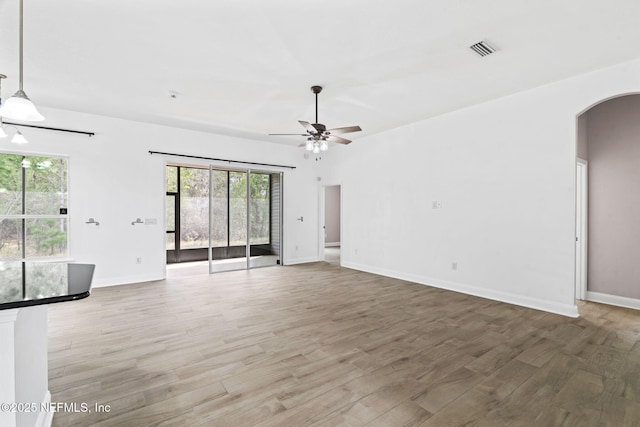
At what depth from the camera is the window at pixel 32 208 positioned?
15.3ft

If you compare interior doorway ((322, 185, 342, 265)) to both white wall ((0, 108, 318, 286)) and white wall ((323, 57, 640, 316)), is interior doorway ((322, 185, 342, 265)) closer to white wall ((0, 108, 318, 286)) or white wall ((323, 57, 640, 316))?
white wall ((323, 57, 640, 316))

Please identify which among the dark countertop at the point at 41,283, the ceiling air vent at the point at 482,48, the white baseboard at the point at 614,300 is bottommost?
the white baseboard at the point at 614,300

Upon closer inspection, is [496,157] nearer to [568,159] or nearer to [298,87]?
[568,159]

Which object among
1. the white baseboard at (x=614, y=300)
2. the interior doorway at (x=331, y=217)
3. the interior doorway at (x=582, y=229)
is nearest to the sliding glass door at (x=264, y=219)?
the interior doorway at (x=331, y=217)

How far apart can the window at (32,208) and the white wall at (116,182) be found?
156 mm

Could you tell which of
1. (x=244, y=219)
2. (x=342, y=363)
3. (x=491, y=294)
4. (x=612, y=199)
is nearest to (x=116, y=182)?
(x=244, y=219)

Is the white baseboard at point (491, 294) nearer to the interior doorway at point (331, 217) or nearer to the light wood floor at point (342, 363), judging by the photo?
the light wood floor at point (342, 363)

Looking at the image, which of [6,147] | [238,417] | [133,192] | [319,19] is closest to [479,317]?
[238,417]

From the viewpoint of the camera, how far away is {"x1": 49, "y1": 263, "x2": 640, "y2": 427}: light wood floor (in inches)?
78.8

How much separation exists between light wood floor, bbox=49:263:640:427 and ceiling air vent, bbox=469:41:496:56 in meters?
3.02

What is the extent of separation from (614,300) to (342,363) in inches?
172

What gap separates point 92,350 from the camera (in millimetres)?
2881

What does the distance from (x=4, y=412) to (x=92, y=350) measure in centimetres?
189

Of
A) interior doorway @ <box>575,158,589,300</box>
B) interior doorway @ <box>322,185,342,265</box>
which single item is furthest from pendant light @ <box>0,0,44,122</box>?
interior doorway @ <box>322,185,342,265</box>
